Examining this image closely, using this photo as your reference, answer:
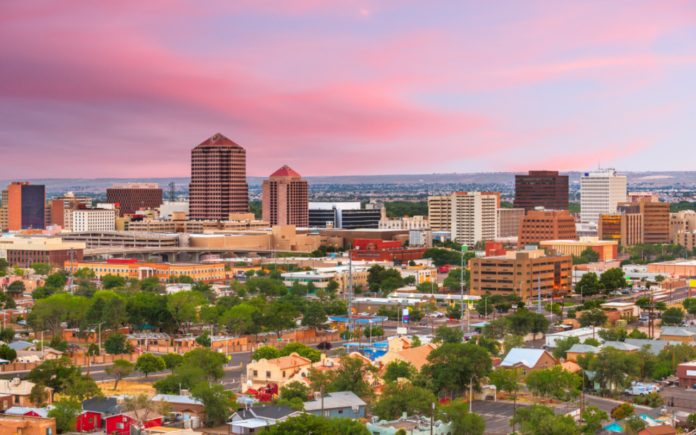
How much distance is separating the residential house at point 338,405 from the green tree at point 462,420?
5.64m

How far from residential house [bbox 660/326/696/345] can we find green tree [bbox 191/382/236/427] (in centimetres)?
3832

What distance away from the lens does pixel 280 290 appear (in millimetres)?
106062

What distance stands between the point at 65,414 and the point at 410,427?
642 inches

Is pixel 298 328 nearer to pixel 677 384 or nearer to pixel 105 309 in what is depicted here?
pixel 105 309

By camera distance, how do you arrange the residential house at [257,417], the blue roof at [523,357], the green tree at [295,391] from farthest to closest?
1. the blue roof at [523,357]
2. the green tree at [295,391]
3. the residential house at [257,417]

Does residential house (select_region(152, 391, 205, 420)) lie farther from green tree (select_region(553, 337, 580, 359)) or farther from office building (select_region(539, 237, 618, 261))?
office building (select_region(539, 237, 618, 261))

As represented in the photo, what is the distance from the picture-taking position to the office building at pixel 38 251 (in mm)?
143500

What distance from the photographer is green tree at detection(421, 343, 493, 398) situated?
53.1 meters

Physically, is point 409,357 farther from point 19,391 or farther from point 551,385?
point 19,391

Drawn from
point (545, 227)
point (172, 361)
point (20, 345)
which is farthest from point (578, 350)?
point (545, 227)

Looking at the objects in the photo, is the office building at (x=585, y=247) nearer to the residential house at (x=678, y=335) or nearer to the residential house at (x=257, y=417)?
the residential house at (x=678, y=335)

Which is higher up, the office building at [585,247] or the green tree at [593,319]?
the office building at [585,247]

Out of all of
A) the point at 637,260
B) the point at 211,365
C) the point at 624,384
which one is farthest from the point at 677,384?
the point at 637,260

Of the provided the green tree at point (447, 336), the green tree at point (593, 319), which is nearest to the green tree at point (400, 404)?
the green tree at point (447, 336)
